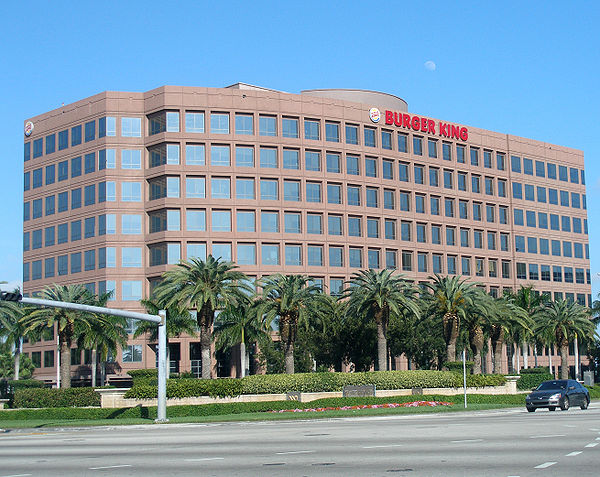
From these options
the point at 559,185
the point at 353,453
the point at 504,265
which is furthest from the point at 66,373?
the point at 559,185

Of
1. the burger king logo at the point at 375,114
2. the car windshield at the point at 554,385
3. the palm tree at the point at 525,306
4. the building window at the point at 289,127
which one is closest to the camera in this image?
the car windshield at the point at 554,385

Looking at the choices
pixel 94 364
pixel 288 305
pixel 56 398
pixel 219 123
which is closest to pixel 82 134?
pixel 219 123

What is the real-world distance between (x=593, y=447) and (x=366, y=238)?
76.6 meters

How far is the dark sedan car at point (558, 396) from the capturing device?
4353 cm

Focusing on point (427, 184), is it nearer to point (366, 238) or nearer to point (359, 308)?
point (366, 238)

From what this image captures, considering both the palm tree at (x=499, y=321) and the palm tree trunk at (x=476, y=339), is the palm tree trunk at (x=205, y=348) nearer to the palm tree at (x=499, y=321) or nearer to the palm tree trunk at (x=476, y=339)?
the palm tree trunk at (x=476, y=339)

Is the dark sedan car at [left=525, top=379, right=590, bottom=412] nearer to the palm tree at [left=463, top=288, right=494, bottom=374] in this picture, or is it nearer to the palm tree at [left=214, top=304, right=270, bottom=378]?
the palm tree at [left=463, top=288, right=494, bottom=374]

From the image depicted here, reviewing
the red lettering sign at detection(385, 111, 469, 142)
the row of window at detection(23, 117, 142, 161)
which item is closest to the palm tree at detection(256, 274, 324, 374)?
the row of window at detection(23, 117, 142, 161)

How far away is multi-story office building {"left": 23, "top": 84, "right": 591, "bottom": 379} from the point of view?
89.9m

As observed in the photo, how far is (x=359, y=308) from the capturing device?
67.4m

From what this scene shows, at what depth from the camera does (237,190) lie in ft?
299

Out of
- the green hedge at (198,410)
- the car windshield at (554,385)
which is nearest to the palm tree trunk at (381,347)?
the green hedge at (198,410)

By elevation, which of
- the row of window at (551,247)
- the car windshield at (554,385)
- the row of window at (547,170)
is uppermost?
A: the row of window at (547,170)

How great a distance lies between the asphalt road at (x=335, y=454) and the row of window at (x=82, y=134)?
213 ft
